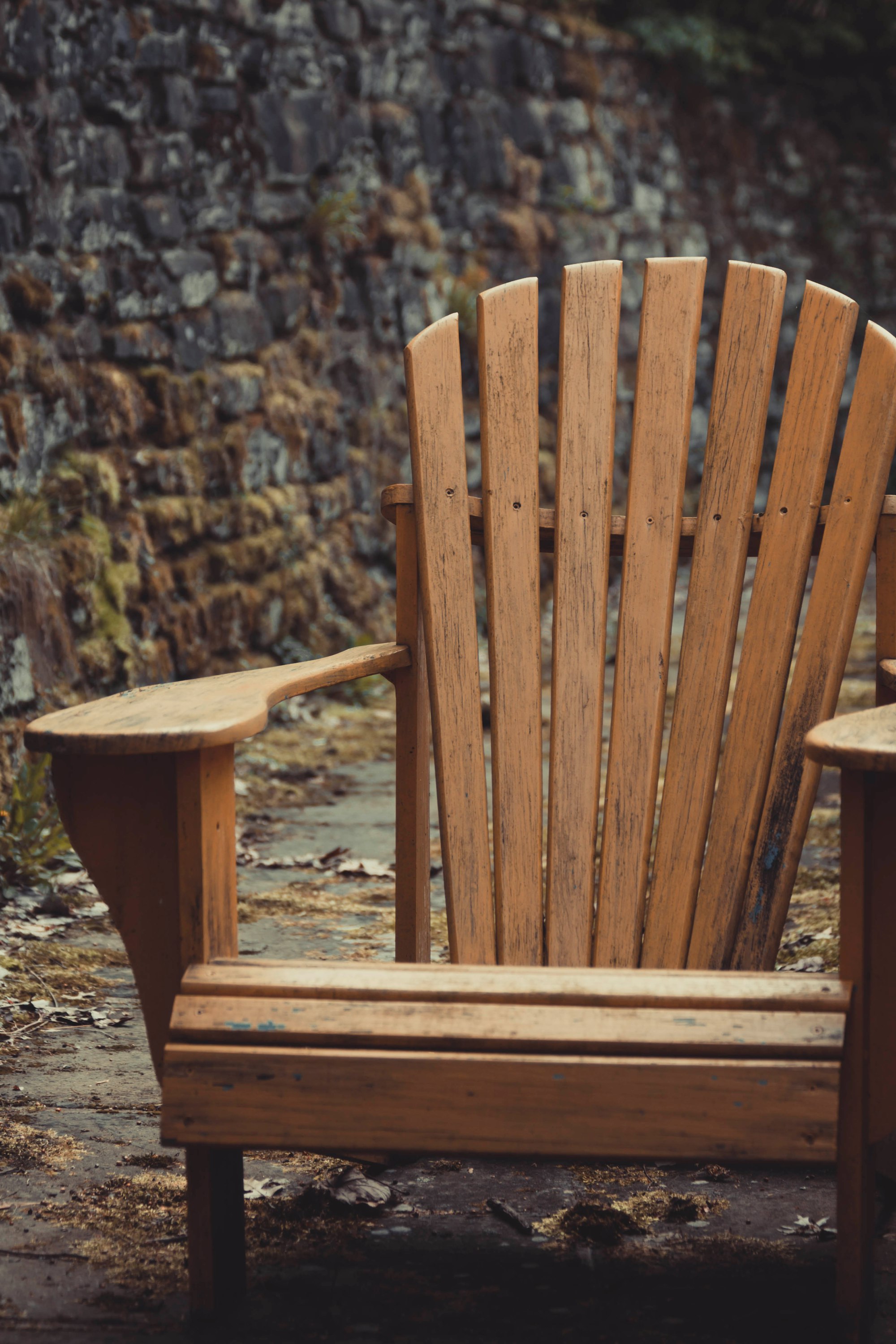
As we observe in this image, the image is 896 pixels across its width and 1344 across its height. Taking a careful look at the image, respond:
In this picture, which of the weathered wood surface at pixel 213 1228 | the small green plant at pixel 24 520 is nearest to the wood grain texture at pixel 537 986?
the weathered wood surface at pixel 213 1228

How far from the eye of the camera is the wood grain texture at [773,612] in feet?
5.69

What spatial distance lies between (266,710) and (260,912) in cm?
165

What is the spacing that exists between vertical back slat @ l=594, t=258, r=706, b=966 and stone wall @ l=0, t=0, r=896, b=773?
1.95 metres

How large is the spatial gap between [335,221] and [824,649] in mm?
4029

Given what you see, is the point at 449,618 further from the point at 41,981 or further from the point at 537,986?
the point at 41,981

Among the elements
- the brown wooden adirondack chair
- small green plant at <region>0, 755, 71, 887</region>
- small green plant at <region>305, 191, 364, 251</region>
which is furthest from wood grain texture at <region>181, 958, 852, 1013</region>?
small green plant at <region>305, 191, 364, 251</region>

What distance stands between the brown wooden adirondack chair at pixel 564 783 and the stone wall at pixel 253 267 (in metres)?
1.84

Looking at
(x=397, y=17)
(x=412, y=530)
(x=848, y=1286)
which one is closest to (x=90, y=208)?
(x=397, y=17)

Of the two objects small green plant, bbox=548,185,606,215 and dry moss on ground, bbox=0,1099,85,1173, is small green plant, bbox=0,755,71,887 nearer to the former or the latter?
dry moss on ground, bbox=0,1099,85,1173

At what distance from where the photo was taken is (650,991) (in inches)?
48.1

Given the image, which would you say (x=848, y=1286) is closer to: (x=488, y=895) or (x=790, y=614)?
(x=488, y=895)

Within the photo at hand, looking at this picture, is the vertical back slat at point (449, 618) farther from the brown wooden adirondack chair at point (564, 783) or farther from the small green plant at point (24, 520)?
the small green plant at point (24, 520)

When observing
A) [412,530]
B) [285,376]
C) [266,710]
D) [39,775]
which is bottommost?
[39,775]

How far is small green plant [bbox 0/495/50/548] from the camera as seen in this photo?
3455 mm
